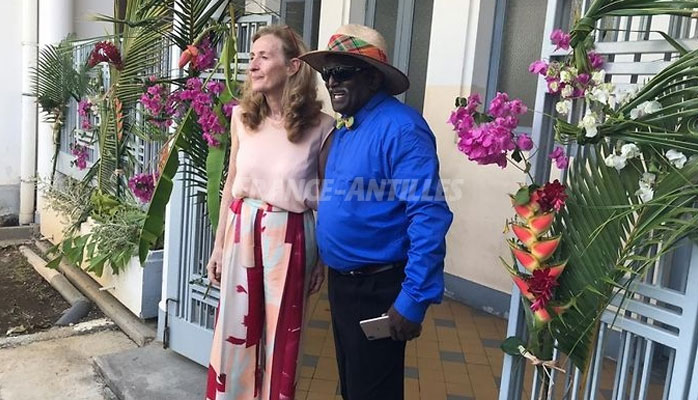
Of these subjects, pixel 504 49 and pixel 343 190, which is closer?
pixel 343 190

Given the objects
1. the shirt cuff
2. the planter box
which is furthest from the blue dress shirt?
the planter box

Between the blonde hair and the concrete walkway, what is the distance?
215 cm

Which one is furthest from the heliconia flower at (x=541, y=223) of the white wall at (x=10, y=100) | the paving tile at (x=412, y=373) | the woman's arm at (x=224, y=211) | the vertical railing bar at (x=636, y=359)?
the white wall at (x=10, y=100)

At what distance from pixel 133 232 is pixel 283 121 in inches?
112

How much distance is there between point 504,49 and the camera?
496 cm

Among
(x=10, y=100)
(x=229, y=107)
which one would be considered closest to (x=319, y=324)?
(x=229, y=107)

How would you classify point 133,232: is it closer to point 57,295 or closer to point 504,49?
point 57,295

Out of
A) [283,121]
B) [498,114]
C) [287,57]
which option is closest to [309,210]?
[283,121]

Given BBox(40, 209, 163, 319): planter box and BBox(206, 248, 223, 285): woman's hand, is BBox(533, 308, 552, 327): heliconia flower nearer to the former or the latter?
BBox(206, 248, 223, 285): woman's hand

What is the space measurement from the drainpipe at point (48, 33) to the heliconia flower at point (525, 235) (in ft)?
21.7

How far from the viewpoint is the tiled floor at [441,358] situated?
364cm

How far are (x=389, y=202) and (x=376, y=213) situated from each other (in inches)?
2.5

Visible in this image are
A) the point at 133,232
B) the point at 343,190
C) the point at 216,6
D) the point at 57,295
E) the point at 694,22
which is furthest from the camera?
the point at 57,295

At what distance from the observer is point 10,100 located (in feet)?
23.7
